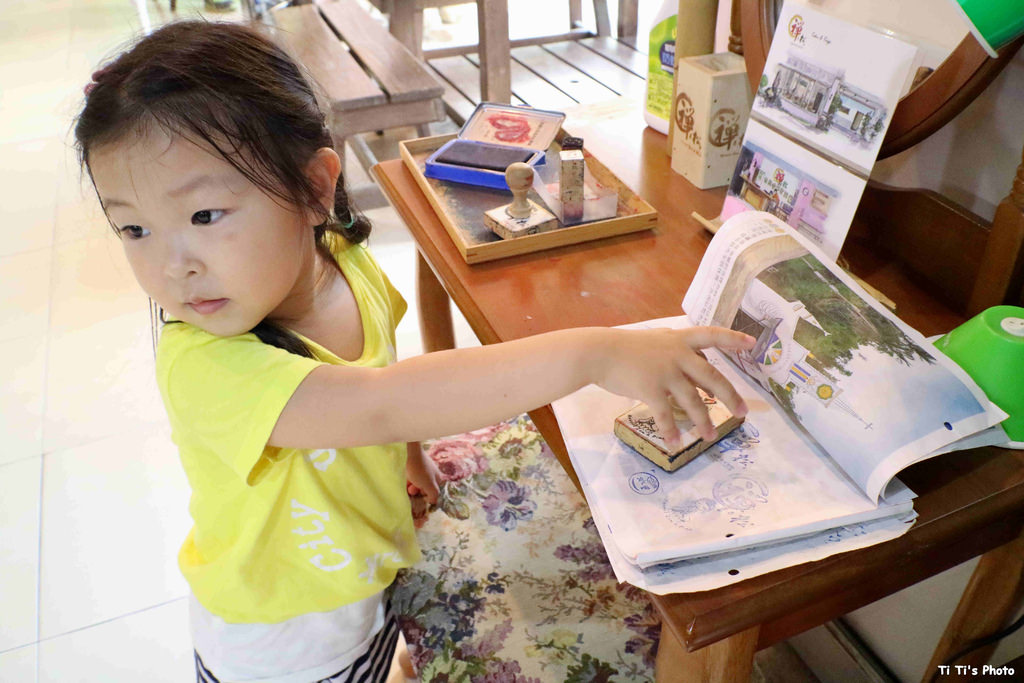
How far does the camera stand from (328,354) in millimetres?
821

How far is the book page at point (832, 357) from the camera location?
62 cm

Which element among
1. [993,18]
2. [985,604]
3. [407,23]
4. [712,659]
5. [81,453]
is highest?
[993,18]

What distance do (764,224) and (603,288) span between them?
0.18 m

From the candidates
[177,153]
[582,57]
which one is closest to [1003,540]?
[177,153]

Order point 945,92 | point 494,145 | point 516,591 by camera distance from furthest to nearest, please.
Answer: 1. point 494,145
2. point 516,591
3. point 945,92

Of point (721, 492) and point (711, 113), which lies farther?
point (711, 113)

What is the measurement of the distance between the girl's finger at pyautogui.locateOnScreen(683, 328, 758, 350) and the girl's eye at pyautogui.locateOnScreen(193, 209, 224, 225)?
420 millimetres

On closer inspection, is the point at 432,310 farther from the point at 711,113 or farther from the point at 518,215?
the point at 711,113

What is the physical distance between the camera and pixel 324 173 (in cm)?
83

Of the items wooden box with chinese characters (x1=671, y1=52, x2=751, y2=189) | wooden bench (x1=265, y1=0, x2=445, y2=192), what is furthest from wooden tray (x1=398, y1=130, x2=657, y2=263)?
wooden bench (x1=265, y1=0, x2=445, y2=192)

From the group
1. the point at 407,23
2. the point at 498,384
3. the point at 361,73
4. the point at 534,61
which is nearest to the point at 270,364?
the point at 498,384

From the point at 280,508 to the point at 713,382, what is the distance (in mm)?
491

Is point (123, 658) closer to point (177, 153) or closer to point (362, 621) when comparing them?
point (362, 621)

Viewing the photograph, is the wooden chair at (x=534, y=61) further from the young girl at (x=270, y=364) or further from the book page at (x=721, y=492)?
the book page at (x=721, y=492)
